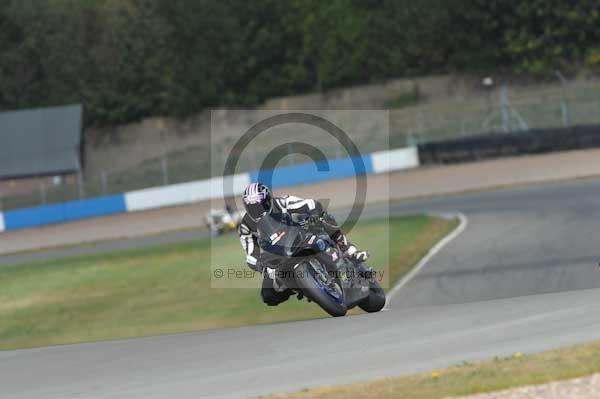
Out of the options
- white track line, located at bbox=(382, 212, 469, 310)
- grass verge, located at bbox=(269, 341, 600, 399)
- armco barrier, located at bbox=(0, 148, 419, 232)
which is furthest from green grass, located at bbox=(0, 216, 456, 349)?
armco barrier, located at bbox=(0, 148, 419, 232)

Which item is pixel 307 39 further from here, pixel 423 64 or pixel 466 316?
pixel 466 316

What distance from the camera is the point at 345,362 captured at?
10.4m

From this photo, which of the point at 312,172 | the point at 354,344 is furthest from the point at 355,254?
the point at 312,172

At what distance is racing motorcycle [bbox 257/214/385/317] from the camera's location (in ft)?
38.9

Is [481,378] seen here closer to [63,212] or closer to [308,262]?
[308,262]

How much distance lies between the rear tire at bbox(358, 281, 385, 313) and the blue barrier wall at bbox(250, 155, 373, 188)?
80.1ft

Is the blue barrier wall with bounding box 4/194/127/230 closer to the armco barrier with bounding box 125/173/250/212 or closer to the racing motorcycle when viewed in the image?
the armco barrier with bounding box 125/173/250/212

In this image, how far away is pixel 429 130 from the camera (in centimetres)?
3906

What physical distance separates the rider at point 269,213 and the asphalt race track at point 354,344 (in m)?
0.55

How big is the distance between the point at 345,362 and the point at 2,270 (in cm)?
2088

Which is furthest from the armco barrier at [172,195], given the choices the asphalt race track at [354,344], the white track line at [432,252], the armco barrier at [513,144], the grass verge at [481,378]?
the grass verge at [481,378]

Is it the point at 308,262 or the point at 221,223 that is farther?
the point at 221,223

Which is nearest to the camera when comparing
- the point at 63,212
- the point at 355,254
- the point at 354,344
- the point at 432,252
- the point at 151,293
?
the point at 354,344

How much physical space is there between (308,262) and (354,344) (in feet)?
4.29
